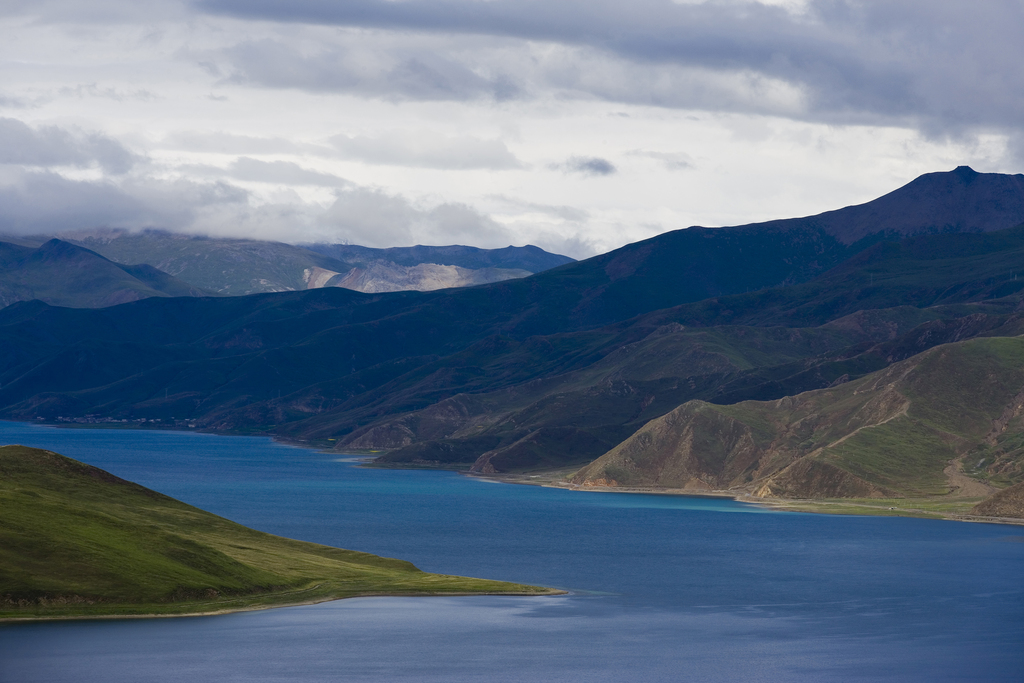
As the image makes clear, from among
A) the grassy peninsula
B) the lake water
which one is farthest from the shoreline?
the lake water

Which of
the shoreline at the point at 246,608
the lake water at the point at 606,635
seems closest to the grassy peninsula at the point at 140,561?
the shoreline at the point at 246,608

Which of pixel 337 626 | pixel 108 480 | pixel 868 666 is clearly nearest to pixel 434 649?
pixel 337 626

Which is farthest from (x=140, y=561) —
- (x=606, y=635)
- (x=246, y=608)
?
(x=606, y=635)

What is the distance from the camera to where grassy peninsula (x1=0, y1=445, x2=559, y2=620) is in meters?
124

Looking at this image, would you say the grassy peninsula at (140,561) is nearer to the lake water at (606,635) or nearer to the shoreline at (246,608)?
the shoreline at (246,608)

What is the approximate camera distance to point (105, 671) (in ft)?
342

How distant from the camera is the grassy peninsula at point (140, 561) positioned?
12400 centimetres

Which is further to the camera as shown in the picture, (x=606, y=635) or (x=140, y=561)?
(x=140, y=561)

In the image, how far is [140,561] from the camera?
5241 inches

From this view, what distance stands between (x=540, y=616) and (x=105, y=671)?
152ft

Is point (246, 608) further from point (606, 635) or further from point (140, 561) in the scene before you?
point (606, 635)

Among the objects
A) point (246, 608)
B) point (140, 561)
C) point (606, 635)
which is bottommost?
point (606, 635)

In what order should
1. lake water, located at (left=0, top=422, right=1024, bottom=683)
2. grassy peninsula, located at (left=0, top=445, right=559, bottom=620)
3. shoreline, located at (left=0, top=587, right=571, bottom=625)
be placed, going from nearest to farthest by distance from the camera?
1. lake water, located at (left=0, top=422, right=1024, bottom=683)
2. shoreline, located at (left=0, top=587, right=571, bottom=625)
3. grassy peninsula, located at (left=0, top=445, right=559, bottom=620)

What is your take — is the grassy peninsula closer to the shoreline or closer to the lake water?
the shoreline
